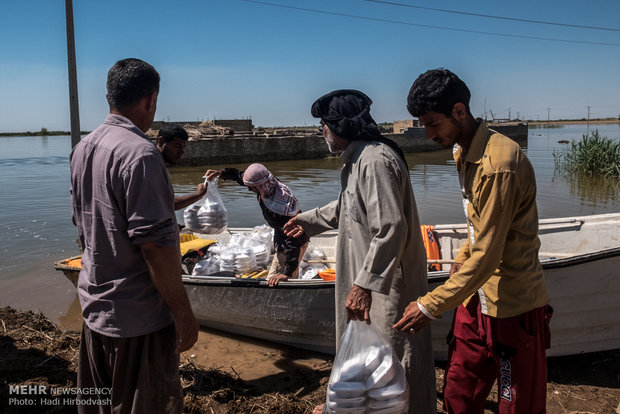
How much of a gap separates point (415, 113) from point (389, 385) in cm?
118

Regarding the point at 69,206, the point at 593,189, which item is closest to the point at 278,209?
the point at 69,206

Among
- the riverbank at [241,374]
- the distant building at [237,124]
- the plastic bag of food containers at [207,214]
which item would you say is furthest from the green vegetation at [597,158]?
the distant building at [237,124]

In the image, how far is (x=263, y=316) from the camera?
4219 millimetres

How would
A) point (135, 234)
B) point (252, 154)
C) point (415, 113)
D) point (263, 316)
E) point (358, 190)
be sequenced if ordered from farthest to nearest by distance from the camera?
point (252, 154) → point (263, 316) → point (358, 190) → point (415, 113) → point (135, 234)

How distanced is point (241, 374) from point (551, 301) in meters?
2.60

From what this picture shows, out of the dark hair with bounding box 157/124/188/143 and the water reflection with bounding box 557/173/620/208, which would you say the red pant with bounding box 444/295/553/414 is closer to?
the dark hair with bounding box 157/124/188/143

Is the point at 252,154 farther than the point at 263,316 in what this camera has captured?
Yes

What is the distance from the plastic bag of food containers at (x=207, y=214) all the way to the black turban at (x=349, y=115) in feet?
7.16

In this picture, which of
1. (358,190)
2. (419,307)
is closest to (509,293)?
(419,307)

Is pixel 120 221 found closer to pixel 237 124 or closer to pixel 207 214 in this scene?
pixel 207 214

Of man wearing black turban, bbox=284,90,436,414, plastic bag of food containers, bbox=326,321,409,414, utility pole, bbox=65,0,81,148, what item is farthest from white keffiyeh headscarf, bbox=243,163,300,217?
utility pole, bbox=65,0,81,148

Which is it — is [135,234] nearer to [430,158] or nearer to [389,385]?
[389,385]

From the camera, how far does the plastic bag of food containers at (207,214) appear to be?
4238 mm

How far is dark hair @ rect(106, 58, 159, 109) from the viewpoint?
1.76 metres
